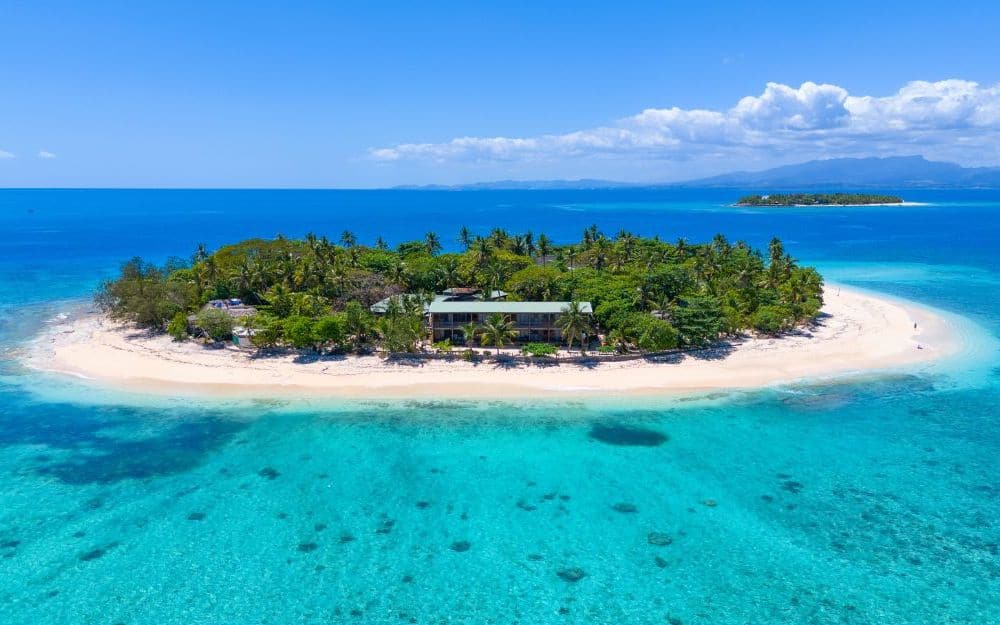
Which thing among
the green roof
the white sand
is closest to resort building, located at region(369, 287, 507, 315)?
the green roof

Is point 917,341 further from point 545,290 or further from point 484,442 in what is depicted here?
point 484,442

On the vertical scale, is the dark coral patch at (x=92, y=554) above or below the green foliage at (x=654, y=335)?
below

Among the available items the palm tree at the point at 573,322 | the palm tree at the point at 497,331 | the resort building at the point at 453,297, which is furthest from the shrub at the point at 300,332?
the palm tree at the point at 573,322

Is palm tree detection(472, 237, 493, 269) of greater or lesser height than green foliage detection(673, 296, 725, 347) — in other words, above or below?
above

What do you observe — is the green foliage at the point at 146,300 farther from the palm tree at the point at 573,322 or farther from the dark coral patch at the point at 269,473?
the palm tree at the point at 573,322

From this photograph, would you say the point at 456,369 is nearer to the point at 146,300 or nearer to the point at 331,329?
the point at 331,329

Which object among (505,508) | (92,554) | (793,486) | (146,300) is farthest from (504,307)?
(146,300)

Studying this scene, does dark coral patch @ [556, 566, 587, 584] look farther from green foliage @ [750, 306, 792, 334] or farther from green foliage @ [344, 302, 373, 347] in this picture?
green foliage @ [750, 306, 792, 334]
